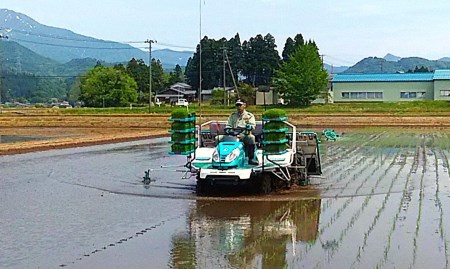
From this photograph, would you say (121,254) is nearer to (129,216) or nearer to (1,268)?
(1,268)

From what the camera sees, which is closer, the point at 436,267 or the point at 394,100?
the point at 436,267

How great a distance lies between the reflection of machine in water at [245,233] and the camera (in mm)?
7062

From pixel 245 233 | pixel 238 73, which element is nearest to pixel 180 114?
pixel 245 233

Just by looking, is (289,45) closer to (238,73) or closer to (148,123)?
(238,73)

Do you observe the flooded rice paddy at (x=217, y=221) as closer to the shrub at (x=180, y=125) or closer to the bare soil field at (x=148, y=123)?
the shrub at (x=180, y=125)

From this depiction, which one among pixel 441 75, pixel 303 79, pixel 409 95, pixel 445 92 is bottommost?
pixel 409 95

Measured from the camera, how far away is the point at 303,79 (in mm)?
62281

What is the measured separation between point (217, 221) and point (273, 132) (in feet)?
8.51

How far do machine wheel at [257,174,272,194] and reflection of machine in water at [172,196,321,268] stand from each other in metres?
0.95

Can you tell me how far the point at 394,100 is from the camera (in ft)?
229

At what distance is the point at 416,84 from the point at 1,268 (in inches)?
2660

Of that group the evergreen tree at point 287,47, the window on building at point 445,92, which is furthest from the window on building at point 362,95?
the evergreen tree at point 287,47

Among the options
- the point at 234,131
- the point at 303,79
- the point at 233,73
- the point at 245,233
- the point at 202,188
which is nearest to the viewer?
the point at 245,233

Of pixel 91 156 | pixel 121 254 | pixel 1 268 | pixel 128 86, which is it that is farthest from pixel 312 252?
pixel 128 86
